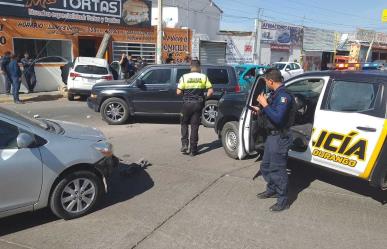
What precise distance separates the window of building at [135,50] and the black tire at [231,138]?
14843mm

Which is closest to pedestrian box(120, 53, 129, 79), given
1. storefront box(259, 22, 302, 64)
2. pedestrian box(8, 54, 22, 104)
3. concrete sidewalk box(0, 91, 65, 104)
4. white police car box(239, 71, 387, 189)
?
concrete sidewalk box(0, 91, 65, 104)

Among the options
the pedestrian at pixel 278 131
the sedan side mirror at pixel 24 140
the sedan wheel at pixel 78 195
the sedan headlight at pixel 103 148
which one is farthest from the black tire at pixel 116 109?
the sedan side mirror at pixel 24 140

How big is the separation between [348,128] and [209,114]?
6.05 meters

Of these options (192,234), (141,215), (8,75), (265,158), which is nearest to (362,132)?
(265,158)

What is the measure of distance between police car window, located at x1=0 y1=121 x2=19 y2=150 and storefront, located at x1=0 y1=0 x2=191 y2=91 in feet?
48.2

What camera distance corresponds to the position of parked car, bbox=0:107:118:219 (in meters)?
4.20

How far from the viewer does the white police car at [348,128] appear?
4.78 metres

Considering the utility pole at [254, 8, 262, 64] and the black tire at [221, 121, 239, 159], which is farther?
the utility pole at [254, 8, 262, 64]

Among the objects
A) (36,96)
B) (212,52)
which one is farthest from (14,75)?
(212,52)

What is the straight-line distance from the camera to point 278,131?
4855 mm

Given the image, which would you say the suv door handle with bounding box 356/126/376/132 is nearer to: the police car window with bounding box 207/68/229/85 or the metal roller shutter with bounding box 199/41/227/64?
the police car window with bounding box 207/68/229/85

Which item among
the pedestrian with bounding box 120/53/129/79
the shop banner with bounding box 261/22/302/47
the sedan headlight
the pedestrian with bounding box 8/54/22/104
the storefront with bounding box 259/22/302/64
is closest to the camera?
the sedan headlight

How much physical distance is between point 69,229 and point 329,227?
282 centimetres

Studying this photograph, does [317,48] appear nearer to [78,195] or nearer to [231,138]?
[231,138]
